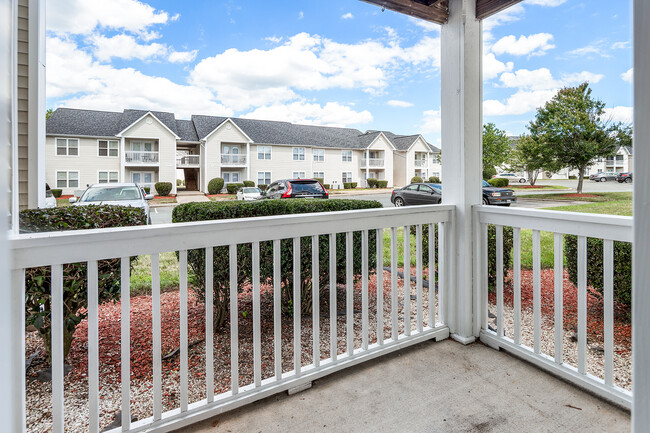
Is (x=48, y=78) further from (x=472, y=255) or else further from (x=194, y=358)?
(x=472, y=255)

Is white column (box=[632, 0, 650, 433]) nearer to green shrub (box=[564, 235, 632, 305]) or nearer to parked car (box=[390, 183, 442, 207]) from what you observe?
parked car (box=[390, 183, 442, 207])

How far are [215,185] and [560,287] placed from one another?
2.00m

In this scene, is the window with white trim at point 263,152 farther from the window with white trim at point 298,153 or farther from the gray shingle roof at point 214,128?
the window with white trim at point 298,153

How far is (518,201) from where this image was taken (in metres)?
2.26

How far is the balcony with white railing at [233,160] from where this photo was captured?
173 centimetres

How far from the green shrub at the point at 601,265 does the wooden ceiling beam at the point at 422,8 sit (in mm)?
1772

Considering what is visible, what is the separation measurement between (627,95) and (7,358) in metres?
2.86

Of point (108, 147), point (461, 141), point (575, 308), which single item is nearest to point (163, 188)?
point (108, 147)

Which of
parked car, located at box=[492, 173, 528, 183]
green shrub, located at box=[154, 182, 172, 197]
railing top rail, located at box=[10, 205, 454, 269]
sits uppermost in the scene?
parked car, located at box=[492, 173, 528, 183]

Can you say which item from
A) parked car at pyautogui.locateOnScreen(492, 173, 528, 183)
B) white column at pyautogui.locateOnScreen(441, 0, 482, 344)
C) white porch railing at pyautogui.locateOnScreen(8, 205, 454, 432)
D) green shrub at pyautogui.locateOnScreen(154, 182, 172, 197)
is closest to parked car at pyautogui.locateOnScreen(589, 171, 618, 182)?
parked car at pyautogui.locateOnScreen(492, 173, 528, 183)

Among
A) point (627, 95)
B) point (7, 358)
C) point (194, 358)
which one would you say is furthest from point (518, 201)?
point (7, 358)

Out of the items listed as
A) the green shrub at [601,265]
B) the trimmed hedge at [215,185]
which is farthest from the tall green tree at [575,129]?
the trimmed hedge at [215,185]

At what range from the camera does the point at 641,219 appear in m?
0.87

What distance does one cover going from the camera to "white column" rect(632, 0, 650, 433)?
83 cm
